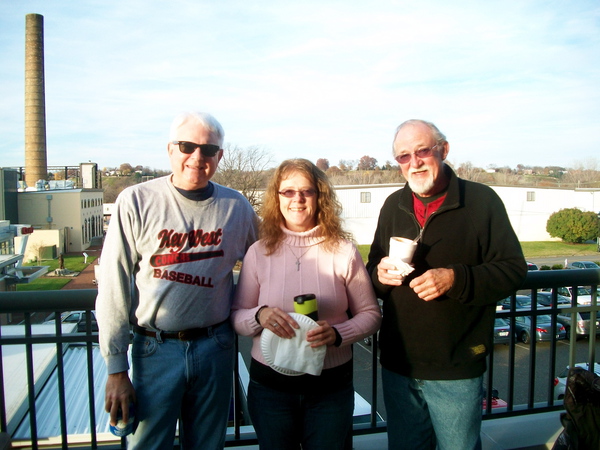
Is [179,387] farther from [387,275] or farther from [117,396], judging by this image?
Result: [387,275]

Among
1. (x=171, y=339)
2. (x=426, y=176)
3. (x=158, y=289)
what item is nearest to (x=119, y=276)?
(x=158, y=289)

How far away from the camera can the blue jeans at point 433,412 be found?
2.16 m

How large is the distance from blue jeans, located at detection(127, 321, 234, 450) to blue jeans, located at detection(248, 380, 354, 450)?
0.23 m

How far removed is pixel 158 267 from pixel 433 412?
1.51 meters

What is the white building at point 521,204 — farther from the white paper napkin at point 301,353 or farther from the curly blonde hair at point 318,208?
the white paper napkin at point 301,353

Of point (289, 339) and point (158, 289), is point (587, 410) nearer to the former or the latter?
point (289, 339)

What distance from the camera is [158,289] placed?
2047 millimetres

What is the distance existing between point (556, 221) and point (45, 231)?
46774mm

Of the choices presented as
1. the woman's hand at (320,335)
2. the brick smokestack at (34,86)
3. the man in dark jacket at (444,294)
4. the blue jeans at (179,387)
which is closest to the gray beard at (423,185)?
the man in dark jacket at (444,294)

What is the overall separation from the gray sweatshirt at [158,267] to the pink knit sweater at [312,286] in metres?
0.14

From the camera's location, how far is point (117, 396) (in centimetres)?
199

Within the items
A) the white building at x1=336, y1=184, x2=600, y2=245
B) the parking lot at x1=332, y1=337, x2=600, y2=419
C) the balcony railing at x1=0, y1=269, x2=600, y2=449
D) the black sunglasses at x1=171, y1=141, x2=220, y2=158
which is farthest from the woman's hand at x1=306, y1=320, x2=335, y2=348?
the white building at x1=336, y1=184, x2=600, y2=245

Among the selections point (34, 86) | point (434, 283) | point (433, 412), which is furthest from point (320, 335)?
point (34, 86)

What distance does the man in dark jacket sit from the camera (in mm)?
2143
